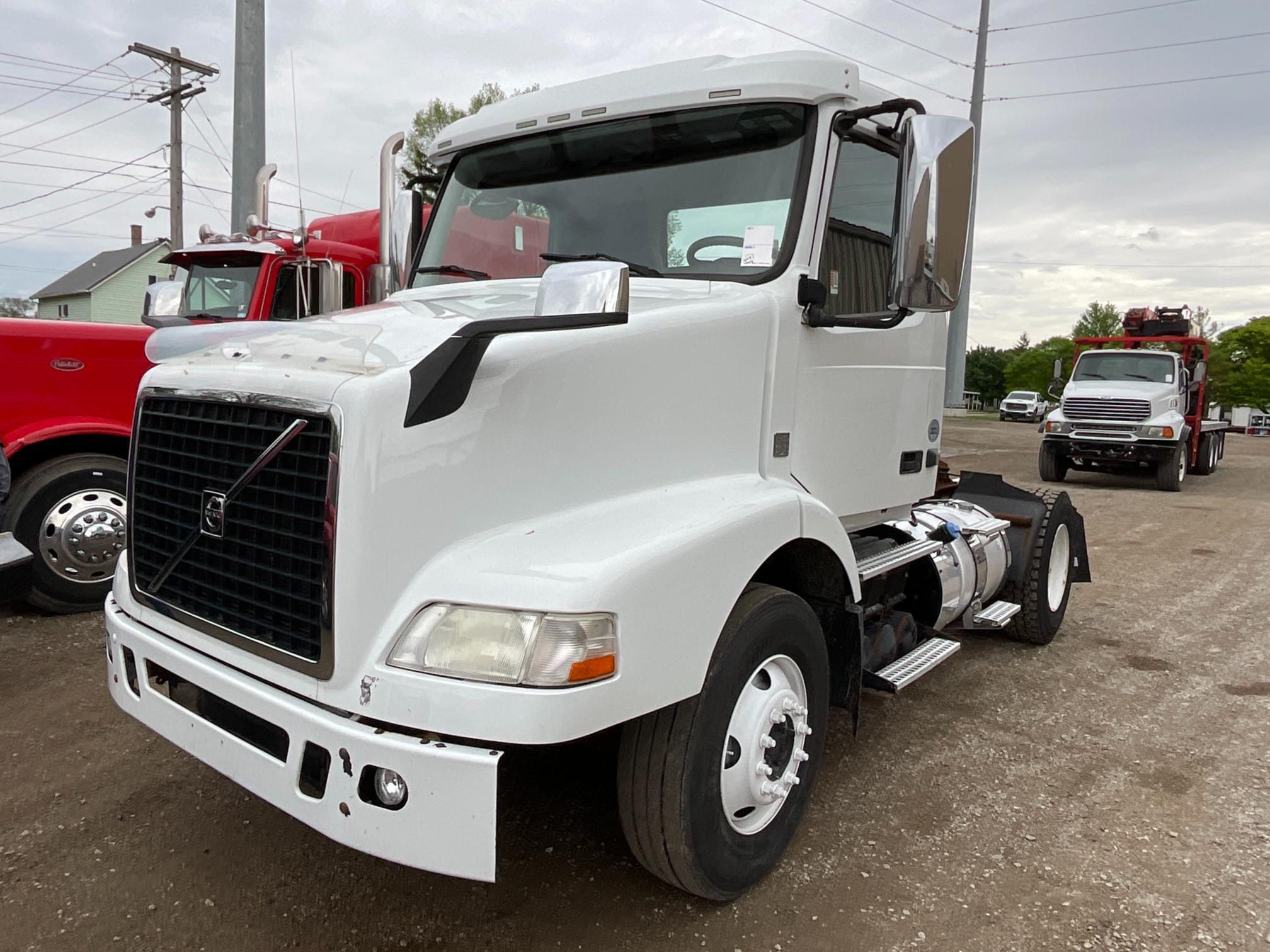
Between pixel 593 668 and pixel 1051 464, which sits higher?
pixel 593 668

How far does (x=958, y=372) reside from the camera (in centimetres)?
2259

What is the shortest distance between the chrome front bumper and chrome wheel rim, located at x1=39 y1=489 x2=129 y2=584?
351 centimetres

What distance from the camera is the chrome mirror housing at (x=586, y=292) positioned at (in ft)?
7.17

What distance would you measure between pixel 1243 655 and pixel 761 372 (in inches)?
168

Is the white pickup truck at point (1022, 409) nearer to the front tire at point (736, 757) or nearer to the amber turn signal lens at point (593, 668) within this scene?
the front tire at point (736, 757)

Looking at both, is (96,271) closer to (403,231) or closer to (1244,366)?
(403,231)

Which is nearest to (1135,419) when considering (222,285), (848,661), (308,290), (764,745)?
(308,290)

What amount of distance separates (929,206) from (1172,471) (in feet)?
45.6

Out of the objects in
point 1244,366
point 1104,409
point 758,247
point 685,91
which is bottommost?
point 1104,409

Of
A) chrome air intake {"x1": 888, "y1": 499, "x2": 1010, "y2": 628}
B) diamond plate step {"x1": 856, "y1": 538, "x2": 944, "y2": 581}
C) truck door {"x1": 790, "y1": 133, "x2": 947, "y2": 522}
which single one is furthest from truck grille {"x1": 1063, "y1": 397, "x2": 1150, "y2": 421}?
truck door {"x1": 790, "y1": 133, "x2": 947, "y2": 522}

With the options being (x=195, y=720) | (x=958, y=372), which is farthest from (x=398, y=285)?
(x=958, y=372)

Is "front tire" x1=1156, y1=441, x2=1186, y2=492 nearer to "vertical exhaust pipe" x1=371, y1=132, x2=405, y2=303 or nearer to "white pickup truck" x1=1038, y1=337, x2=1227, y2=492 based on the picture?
"white pickup truck" x1=1038, y1=337, x2=1227, y2=492

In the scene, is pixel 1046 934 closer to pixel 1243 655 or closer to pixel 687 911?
pixel 687 911

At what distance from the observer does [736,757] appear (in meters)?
2.60
